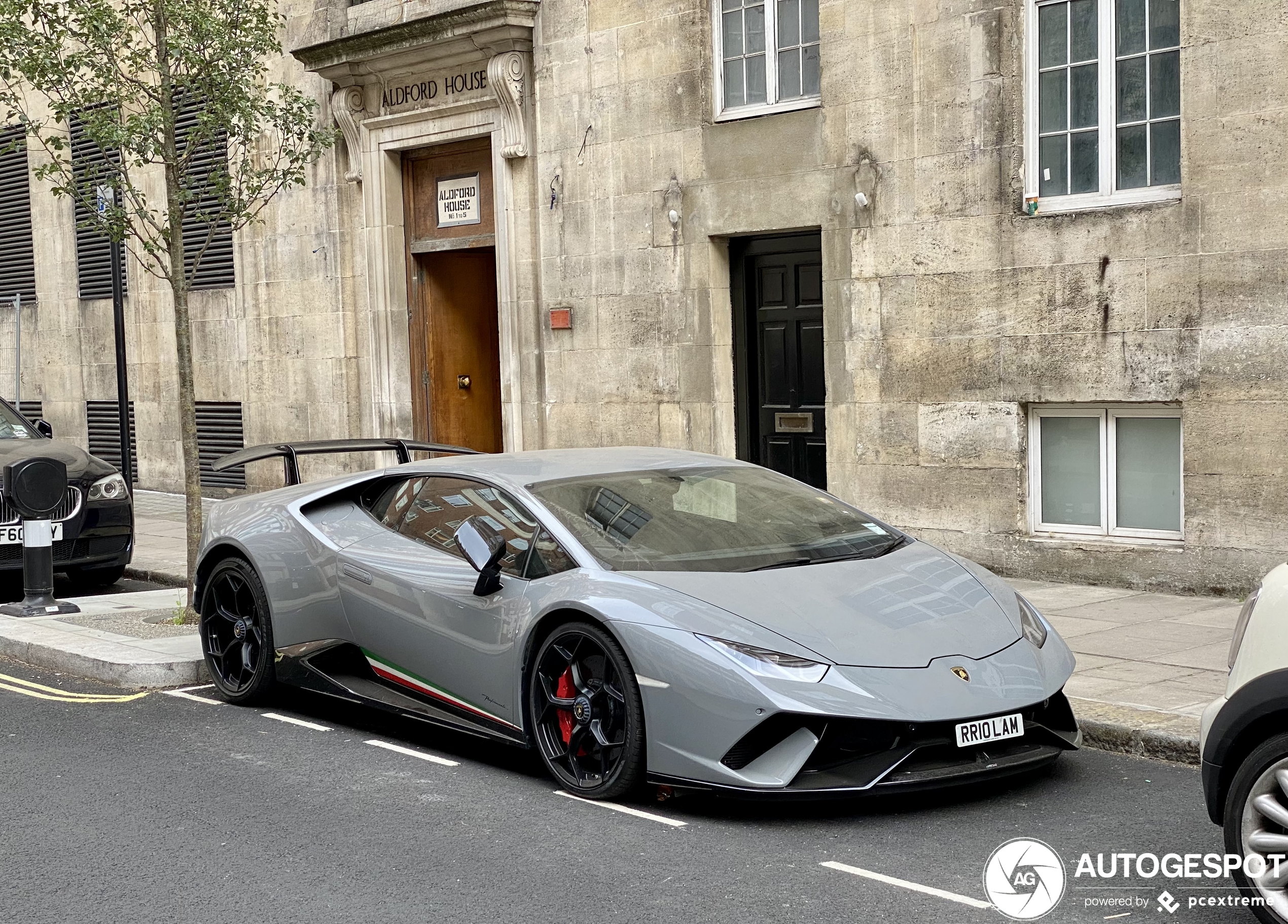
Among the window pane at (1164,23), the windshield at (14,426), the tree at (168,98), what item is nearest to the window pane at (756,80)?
the window pane at (1164,23)

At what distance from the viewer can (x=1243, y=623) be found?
14.8 feet

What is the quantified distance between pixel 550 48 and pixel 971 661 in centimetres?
1004

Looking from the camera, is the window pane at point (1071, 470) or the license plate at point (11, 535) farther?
the license plate at point (11, 535)

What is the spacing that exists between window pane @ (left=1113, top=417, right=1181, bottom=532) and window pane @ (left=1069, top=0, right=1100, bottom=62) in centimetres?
258

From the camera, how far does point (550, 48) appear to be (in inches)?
567

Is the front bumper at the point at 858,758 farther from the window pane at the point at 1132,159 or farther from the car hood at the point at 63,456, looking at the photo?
the car hood at the point at 63,456

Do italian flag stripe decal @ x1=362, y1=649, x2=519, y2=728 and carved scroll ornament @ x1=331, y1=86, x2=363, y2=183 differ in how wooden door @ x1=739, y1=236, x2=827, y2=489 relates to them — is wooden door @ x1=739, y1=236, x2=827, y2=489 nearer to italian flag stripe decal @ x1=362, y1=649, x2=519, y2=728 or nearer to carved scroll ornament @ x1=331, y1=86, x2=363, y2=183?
carved scroll ornament @ x1=331, y1=86, x2=363, y2=183

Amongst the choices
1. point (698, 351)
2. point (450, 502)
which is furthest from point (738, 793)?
point (698, 351)

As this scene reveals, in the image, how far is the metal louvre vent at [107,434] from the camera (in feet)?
67.5

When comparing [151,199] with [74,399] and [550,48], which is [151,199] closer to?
[74,399]

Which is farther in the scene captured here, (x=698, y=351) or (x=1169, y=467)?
(x=698, y=351)

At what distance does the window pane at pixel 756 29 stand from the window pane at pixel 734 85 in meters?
0.16

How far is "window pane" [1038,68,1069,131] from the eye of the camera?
35.9ft

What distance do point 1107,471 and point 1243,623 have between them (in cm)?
660
